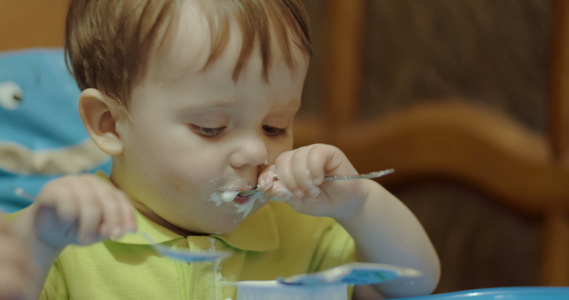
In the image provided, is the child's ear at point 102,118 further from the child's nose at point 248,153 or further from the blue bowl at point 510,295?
the blue bowl at point 510,295

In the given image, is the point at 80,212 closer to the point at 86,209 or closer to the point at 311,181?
the point at 86,209

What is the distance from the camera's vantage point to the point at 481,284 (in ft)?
3.89

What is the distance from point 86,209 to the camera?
1.51ft

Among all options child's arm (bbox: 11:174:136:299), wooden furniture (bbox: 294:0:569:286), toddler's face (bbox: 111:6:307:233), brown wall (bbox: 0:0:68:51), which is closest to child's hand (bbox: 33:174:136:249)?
child's arm (bbox: 11:174:136:299)

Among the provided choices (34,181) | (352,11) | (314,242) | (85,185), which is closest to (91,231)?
(85,185)

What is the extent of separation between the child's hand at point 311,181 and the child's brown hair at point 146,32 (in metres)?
0.08

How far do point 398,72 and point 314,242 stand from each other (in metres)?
0.57

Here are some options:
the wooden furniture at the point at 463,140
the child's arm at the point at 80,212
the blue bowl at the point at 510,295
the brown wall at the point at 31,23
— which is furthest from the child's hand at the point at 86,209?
the wooden furniture at the point at 463,140

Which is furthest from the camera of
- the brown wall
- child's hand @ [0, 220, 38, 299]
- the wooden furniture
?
the wooden furniture

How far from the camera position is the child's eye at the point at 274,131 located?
24.7 inches

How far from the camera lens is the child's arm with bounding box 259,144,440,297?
59 centimetres

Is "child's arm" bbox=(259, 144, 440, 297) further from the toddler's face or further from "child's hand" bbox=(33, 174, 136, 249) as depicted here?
"child's hand" bbox=(33, 174, 136, 249)

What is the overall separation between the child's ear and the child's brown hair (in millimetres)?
11

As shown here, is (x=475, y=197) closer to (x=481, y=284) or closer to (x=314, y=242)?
(x=481, y=284)
